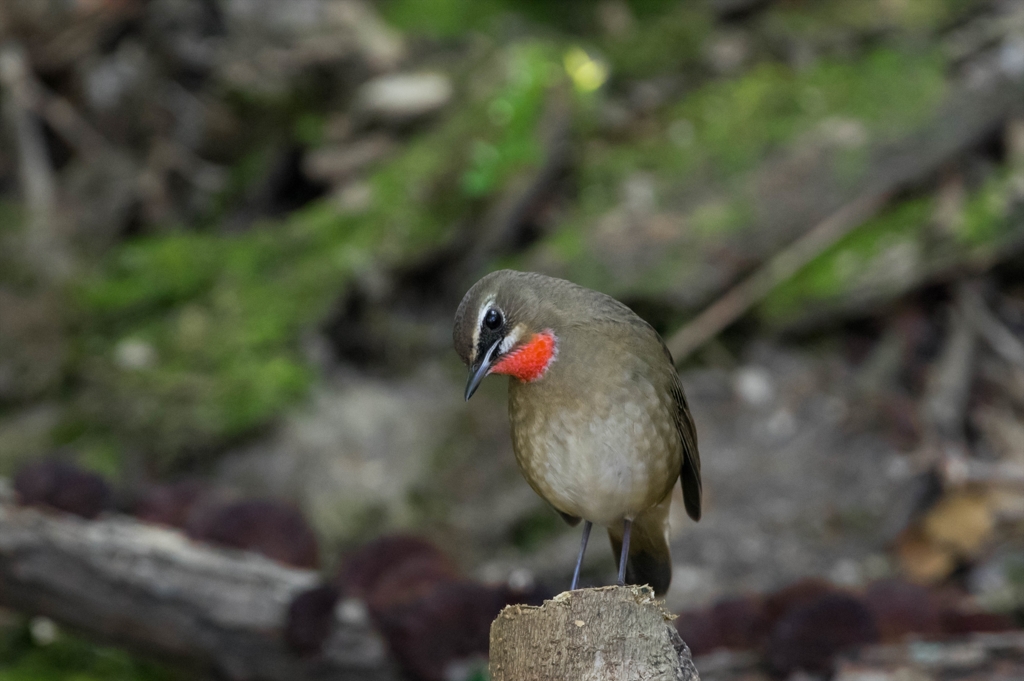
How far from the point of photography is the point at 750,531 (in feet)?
17.7

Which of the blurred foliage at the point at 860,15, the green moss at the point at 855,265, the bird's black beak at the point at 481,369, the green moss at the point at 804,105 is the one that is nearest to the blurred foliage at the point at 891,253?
the green moss at the point at 855,265

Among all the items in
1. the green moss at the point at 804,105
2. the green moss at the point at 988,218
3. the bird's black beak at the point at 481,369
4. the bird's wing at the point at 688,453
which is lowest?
the bird's black beak at the point at 481,369

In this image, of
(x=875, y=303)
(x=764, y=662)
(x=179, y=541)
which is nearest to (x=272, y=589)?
(x=179, y=541)

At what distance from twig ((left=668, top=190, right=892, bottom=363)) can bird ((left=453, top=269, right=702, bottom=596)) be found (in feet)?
8.39

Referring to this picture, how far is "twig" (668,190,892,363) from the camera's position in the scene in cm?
564

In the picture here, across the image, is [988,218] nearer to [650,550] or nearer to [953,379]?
[953,379]

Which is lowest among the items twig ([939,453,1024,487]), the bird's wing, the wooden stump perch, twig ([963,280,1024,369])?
the wooden stump perch

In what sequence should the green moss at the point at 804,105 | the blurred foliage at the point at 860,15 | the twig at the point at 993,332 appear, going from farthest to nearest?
the blurred foliage at the point at 860,15 → the green moss at the point at 804,105 → the twig at the point at 993,332

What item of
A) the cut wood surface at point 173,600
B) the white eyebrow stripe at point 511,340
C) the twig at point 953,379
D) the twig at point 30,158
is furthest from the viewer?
the twig at point 30,158

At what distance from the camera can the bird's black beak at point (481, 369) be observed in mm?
2709

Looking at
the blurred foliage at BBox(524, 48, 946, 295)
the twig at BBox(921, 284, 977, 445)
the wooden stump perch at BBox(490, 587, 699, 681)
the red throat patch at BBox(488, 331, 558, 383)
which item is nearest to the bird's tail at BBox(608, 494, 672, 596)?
the red throat patch at BBox(488, 331, 558, 383)

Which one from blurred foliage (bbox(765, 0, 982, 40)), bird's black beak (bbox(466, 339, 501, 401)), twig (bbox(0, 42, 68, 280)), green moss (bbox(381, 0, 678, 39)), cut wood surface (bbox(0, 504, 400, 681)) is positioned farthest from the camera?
green moss (bbox(381, 0, 678, 39))

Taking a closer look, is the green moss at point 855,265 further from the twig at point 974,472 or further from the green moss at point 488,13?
the green moss at point 488,13

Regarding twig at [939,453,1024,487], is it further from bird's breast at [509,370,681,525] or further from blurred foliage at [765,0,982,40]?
blurred foliage at [765,0,982,40]
